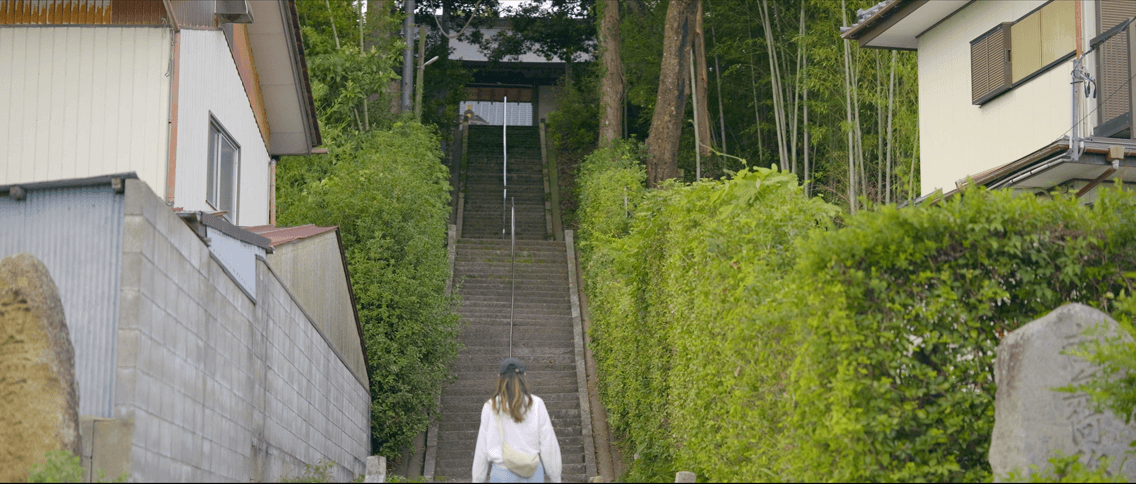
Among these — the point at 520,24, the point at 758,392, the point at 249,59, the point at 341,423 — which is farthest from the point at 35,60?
the point at 520,24

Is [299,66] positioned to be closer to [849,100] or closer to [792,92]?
[849,100]

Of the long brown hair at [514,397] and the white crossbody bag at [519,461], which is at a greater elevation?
the long brown hair at [514,397]

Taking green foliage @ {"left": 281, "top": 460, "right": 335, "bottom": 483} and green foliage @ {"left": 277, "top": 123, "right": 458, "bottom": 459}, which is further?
green foliage @ {"left": 277, "top": 123, "right": 458, "bottom": 459}

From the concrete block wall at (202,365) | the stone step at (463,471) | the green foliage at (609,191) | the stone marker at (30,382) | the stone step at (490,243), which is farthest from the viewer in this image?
the stone step at (490,243)

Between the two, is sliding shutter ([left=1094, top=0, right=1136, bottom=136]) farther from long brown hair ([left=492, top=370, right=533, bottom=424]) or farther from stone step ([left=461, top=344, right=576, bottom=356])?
stone step ([left=461, top=344, right=576, bottom=356])

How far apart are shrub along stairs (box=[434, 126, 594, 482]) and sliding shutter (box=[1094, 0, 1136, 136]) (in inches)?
279

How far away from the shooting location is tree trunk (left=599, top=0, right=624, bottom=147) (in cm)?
2283

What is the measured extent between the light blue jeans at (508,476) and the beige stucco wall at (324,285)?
3.02m

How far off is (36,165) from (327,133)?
11.0 meters

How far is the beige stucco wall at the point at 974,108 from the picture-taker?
9812mm

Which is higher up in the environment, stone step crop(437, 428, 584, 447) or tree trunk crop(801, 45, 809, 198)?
tree trunk crop(801, 45, 809, 198)

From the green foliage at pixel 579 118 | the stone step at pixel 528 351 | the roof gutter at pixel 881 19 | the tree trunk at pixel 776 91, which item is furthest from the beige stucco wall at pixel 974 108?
the green foliage at pixel 579 118

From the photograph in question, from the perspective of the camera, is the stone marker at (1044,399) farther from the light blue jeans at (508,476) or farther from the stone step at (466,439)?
the stone step at (466,439)

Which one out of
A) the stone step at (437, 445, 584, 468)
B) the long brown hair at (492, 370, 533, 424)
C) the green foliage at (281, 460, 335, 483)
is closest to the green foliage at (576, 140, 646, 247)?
the stone step at (437, 445, 584, 468)
